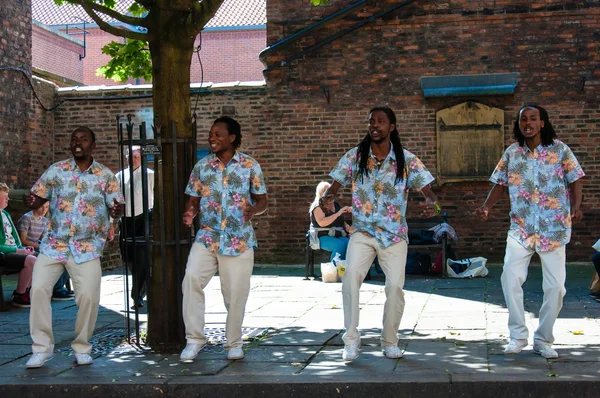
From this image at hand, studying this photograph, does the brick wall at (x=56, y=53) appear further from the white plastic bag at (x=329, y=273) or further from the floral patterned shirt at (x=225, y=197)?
the floral patterned shirt at (x=225, y=197)

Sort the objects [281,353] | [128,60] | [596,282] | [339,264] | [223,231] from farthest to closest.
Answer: [339,264] → [128,60] → [596,282] → [281,353] → [223,231]

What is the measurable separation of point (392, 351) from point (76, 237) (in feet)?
7.91

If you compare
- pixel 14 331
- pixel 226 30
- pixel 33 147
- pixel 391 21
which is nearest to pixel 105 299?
pixel 14 331

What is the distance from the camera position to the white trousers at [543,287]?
6457mm

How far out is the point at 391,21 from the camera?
1490cm

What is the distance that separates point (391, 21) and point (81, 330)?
964cm

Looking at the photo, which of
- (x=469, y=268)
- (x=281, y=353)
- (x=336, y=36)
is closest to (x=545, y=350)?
(x=281, y=353)

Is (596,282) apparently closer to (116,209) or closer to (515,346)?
(515,346)

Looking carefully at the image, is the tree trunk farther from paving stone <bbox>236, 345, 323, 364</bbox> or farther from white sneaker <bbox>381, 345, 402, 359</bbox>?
white sneaker <bbox>381, 345, 402, 359</bbox>

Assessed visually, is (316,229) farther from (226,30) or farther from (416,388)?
(226,30)

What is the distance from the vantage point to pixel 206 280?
6.70 m

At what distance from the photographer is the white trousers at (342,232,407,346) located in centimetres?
650

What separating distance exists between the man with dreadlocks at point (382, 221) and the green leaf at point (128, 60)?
5.34 meters

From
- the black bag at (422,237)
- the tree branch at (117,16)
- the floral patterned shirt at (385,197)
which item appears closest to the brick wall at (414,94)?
the black bag at (422,237)
